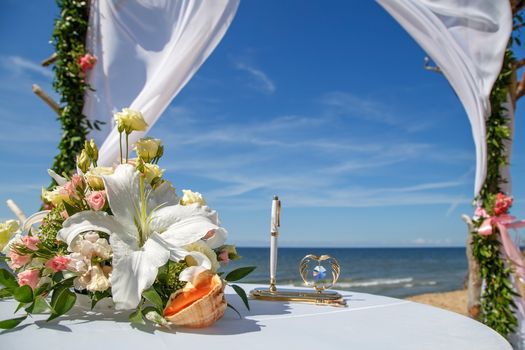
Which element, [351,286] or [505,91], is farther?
[351,286]

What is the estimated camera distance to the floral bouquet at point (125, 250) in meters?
1.03

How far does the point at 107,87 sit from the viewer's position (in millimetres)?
2926

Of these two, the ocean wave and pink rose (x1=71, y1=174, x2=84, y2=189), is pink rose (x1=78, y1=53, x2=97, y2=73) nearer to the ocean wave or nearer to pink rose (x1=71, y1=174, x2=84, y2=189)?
pink rose (x1=71, y1=174, x2=84, y2=189)

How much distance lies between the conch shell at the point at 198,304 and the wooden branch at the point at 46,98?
2.46 m

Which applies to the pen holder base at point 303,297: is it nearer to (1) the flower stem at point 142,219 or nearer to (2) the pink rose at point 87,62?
(1) the flower stem at point 142,219

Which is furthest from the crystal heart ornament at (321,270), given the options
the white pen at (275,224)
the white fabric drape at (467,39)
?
the white fabric drape at (467,39)

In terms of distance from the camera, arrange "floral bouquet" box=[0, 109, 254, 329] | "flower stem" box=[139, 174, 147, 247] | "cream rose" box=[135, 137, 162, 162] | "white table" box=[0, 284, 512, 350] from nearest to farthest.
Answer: "white table" box=[0, 284, 512, 350] → "floral bouquet" box=[0, 109, 254, 329] → "flower stem" box=[139, 174, 147, 247] → "cream rose" box=[135, 137, 162, 162]

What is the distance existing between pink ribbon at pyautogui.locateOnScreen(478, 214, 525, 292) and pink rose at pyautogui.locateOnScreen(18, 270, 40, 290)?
2.79 meters

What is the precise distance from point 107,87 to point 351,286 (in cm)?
1515

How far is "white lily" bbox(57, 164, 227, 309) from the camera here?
1.02 m

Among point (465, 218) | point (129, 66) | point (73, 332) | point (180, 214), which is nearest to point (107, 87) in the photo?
point (129, 66)

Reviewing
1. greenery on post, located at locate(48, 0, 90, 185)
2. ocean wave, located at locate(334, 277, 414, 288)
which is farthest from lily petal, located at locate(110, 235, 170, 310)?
ocean wave, located at locate(334, 277, 414, 288)

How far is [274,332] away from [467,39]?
2.42m

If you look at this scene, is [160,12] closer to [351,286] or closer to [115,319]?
[115,319]
